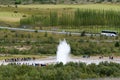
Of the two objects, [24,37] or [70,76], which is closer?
→ [70,76]

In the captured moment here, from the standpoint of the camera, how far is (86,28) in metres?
71.5

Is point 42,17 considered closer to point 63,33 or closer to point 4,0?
point 63,33

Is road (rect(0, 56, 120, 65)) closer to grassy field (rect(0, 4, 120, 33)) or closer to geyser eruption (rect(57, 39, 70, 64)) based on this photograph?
geyser eruption (rect(57, 39, 70, 64))

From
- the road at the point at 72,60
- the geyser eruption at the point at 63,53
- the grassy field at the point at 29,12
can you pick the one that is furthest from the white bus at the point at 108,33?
the geyser eruption at the point at 63,53

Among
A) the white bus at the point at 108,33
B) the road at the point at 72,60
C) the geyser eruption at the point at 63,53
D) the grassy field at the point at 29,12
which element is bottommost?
the grassy field at the point at 29,12

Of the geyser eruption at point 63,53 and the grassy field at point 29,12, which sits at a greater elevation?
the geyser eruption at point 63,53

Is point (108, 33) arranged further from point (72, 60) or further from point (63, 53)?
point (63, 53)

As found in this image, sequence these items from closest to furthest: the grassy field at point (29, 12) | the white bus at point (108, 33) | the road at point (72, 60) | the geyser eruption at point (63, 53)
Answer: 1. the geyser eruption at point (63, 53)
2. the road at point (72, 60)
3. the white bus at point (108, 33)
4. the grassy field at point (29, 12)

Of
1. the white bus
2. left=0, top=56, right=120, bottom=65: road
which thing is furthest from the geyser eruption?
the white bus

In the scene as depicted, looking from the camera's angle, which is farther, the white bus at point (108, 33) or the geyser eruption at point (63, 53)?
the white bus at point (108, 33)

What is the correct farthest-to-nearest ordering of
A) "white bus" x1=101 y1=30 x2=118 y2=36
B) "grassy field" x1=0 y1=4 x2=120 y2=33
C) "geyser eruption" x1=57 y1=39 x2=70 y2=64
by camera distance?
"grassy field" x1=0 y1=4 x2=120 y2=33, "white bus" x1=101 y1=30 x2=118 y2=36, "geyser eruption" x1=57 y1=39 x2=70 y2=64

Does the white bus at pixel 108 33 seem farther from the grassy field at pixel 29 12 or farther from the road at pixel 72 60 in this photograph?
the road at pixel 72 60

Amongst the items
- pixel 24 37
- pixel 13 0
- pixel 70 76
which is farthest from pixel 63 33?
pixel 13 0

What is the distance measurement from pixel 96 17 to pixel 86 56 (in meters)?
21.8
